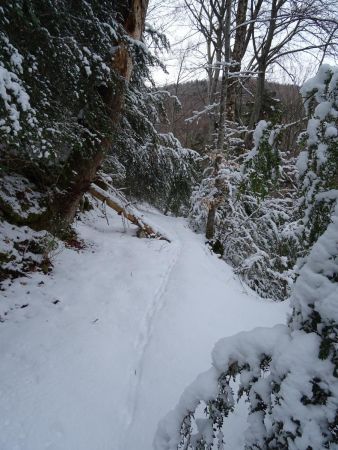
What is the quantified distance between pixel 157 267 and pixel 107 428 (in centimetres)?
339

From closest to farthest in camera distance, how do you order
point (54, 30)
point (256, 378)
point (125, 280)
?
point (256, 378) → point (54, 30) → point (125, 280)

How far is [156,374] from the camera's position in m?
3.16

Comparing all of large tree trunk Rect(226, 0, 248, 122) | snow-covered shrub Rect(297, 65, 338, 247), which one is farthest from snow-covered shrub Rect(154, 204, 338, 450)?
large tree trunk Rect(226, 0, 248, 122)

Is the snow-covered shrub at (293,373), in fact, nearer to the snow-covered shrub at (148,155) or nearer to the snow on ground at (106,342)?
the snow on ground at (106,342)

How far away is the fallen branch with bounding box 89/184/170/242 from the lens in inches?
252

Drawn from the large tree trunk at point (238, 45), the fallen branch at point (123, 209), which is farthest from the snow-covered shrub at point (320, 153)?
the large tree trunk at point (238, 45)

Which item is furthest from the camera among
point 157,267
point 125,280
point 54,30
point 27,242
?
point 157,267

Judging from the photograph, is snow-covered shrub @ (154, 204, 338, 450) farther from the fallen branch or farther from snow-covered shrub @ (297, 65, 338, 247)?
the fallen branch

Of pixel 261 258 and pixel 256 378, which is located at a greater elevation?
pixel 256 378

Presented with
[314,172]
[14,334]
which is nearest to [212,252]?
[14,334]

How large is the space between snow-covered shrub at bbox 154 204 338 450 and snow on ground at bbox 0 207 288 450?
1.04 meters

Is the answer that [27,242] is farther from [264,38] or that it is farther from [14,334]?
[264,38]

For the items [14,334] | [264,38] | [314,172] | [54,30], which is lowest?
[14,334]

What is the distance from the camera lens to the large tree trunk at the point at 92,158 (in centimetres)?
458
